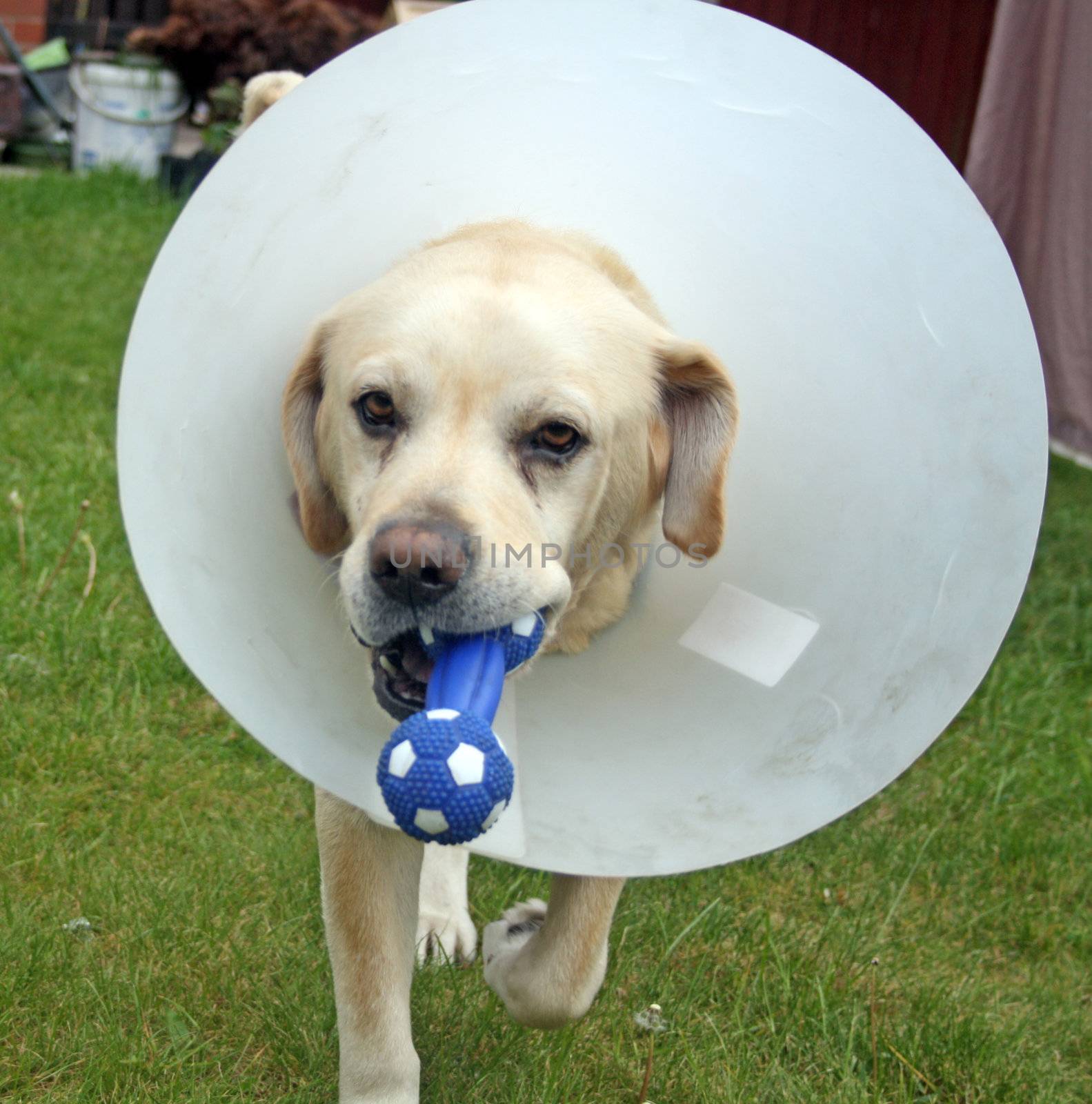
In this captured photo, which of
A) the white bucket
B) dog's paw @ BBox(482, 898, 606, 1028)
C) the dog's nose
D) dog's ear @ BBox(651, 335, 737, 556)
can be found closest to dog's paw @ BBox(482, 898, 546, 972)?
dog's paw @ BBox(482, 898, 606, 1028)

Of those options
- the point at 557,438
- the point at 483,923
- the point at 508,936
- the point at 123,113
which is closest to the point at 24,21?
the point at 123,113

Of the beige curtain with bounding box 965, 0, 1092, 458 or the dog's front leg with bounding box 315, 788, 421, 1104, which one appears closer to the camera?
the dog's front leg with bounding box 315, 788, 421, 1104

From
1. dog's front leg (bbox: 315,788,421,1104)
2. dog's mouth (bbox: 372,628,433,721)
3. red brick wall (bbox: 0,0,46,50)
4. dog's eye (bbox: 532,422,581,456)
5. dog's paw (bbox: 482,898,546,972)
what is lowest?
red brick wall (bbox: 0,0,46,50)

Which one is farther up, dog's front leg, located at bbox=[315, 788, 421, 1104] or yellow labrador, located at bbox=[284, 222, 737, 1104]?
yellow labrador, located at bbox=[284, 222, 737, 1104]

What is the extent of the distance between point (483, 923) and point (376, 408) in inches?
53.1

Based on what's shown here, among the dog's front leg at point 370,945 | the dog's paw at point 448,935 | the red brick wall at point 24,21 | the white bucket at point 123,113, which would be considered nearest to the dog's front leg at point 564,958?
the dog's front leg at point 370,945

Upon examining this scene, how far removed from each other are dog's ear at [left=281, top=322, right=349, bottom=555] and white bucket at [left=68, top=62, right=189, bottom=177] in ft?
23.8

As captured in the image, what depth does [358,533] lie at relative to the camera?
6.09 feet

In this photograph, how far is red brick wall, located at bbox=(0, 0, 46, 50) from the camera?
1015 centimetres

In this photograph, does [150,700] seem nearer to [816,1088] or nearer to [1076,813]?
[816,1088]

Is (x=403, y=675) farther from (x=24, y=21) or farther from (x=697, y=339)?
(x=24, y=21)

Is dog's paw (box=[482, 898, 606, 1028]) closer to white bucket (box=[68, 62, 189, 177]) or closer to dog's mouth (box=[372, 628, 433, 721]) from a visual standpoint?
dog's mouth (box=[372, 628, 433, 721])

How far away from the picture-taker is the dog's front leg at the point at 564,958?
88.4 inches

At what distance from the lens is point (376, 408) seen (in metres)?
1.92
